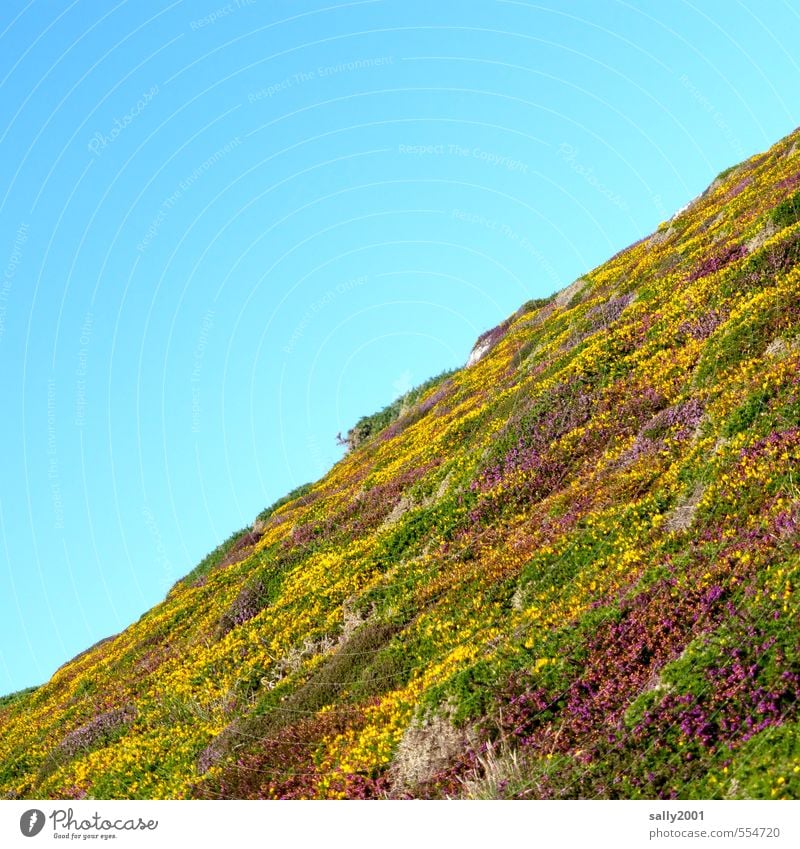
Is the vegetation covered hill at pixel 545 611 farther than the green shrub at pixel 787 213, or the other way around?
the green shrub at pixel 787 213

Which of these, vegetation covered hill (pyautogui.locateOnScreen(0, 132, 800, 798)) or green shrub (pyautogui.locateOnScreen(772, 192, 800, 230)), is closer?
vegetation covered hill (pyautogui.locateOnScreen(0, 132, 800, 798))

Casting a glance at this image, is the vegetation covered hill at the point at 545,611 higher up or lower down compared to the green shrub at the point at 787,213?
lower down

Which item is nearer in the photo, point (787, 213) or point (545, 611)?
point (545, 611)

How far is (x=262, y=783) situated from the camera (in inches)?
678

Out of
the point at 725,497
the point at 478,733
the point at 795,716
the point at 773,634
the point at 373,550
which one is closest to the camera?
the point at 795,716

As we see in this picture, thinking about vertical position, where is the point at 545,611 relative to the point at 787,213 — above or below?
below

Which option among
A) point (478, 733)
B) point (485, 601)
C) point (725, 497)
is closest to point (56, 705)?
point (485, 601)

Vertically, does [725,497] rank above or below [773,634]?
above

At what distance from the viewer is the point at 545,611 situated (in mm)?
17000

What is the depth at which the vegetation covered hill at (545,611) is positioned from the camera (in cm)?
1251

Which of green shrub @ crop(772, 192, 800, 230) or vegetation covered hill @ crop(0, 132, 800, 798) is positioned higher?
green shrub @ crop(772, 192, 800, 230)

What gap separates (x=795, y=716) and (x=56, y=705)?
1316 inches

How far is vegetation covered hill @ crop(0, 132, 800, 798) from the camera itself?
41.0ft

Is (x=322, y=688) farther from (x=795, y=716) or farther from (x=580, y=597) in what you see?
(x=795, y=716)
